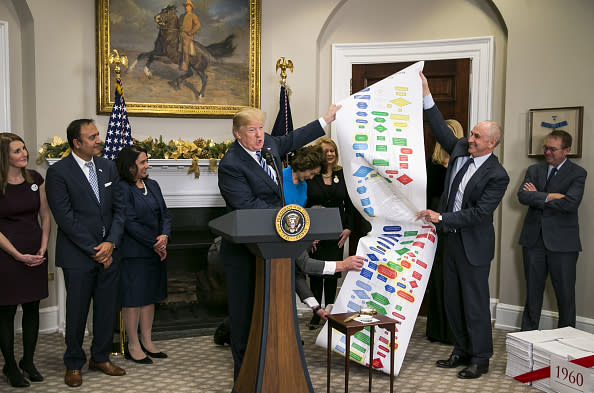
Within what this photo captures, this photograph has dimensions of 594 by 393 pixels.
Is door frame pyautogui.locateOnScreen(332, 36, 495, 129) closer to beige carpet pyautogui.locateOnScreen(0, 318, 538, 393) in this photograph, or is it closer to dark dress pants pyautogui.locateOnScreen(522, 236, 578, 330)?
dark dress pants pyautogui.locateOnScreen(522, 236, 578, 330)

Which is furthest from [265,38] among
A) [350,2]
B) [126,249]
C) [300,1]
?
[126,249]

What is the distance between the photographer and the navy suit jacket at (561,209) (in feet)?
14.0

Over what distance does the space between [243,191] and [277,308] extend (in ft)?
2.08

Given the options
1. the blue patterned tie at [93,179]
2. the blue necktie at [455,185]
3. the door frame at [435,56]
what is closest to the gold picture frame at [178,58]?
the door frame at [435,56]

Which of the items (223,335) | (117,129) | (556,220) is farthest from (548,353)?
(117,129)

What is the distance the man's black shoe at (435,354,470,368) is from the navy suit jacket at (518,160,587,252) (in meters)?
1.15

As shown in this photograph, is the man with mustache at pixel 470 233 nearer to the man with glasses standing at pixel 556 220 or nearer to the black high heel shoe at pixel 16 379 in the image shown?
the man with glasses standing at pixel 556 220

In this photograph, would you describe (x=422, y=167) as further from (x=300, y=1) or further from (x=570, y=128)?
(x=300, y=1)

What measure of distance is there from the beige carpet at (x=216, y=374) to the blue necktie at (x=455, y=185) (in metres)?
1.15

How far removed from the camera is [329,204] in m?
4.82

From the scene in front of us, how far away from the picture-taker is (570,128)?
15.2 feet

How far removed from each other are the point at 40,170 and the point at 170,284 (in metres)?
1.51

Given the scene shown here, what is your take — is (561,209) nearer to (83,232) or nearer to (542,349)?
(542,349)

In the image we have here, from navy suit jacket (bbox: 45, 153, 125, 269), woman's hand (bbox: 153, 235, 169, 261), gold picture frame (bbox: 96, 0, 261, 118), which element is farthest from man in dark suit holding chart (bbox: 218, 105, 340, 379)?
gold picture frame (bbox: 96, 0, 261, 118)
